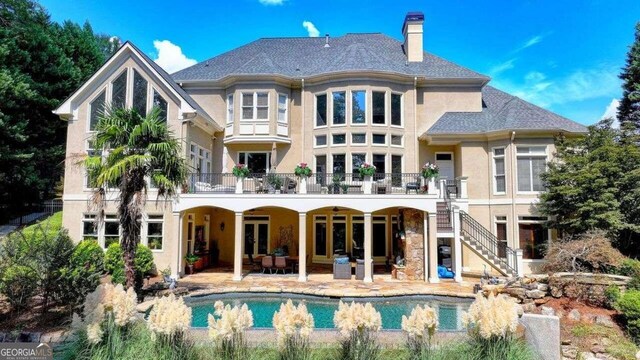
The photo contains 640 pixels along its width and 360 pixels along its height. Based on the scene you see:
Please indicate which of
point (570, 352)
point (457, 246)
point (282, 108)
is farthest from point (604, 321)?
point (282, 108)

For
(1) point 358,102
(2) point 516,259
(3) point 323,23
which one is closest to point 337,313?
(2) point 516,259

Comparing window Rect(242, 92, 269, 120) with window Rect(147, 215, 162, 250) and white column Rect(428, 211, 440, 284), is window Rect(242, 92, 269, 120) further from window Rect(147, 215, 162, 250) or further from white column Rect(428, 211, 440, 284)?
white column Rect(428, 211, 440, 284)

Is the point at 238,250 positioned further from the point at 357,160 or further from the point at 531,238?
the point at 531,238

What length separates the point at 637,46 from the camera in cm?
2373

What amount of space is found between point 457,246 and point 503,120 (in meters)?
7.32

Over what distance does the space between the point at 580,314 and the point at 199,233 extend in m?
17.0

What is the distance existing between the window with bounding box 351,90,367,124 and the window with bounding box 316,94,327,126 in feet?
5.27

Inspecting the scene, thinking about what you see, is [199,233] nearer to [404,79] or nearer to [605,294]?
[404,79]

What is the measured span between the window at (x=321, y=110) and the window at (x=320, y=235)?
550 centimetres

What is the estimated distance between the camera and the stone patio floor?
13469mm

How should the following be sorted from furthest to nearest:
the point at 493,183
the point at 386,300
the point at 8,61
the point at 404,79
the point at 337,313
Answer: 1. the point at 8,61
2. the point at 404,79
3. the point at 493,183
4. the point at 386,300
5. the point at 337,313

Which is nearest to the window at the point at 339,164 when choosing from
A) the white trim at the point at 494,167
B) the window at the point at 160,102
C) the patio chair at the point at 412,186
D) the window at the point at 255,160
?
the patio chair at the point at 412,186

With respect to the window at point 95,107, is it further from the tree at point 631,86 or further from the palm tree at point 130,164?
the tree at point 631,86

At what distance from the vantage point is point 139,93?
18641mm
